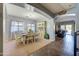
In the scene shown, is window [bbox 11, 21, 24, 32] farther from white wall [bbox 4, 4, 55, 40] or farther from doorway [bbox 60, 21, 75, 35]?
doorway [bbox 60, 21, 75, 35]

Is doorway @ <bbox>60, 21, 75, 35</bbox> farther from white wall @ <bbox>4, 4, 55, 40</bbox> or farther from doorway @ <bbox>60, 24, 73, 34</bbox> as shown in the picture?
white wall @ <bbox>4, 4, 55, 40</bbox>

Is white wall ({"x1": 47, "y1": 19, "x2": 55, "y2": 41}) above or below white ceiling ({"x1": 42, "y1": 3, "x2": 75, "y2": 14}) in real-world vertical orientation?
below

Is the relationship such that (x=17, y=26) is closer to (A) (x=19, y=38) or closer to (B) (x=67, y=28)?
(A) (x=19, y=38)

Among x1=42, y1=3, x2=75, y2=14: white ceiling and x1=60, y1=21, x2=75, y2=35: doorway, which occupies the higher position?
x1=42, y1=3, x2=75, y2=14: white ceiling

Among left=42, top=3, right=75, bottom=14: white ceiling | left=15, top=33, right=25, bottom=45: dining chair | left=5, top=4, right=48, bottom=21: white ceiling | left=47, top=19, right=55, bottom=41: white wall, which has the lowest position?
left=15, top=33, right=25, bottom=45: dining chair

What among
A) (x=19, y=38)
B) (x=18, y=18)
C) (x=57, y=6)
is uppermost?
(x=57, y=6)

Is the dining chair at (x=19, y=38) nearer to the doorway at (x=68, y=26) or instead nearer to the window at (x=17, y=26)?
the window at (x=17, y=26)

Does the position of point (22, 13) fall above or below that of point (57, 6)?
below

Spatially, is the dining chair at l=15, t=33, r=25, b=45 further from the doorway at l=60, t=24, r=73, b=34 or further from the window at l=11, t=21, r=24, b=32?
the doorway at l=60, t=24, r=73, b=34

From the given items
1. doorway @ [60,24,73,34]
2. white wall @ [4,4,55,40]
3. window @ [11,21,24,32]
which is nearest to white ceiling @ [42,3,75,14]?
white wall @ [4,4,55,40]

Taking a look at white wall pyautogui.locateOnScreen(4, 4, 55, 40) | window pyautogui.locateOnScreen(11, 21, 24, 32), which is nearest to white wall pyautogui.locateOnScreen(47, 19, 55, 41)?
white wall pyautogui.locateOnScreen(4, 4, 55, 40)

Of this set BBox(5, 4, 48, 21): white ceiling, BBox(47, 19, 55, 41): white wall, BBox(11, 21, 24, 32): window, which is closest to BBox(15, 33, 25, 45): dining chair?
BBox(11, 21, 24, 32): window

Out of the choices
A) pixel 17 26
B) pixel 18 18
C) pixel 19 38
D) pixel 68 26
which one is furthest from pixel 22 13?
pixel 68 26

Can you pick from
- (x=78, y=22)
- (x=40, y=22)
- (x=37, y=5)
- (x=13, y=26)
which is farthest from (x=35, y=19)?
(x=78, y=22)
